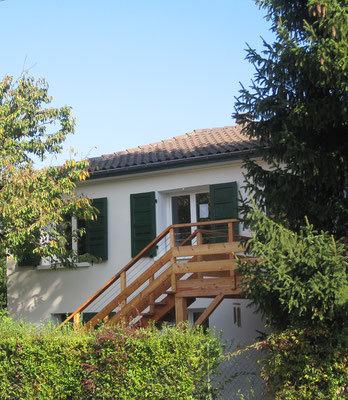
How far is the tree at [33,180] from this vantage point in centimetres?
1390

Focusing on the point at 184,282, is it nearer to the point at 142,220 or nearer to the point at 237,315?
the point at 237,315

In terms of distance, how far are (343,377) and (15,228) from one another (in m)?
8.30

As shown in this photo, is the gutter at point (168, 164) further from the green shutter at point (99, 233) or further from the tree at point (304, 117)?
the tree at point (304, 117)

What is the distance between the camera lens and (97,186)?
56.1 ft

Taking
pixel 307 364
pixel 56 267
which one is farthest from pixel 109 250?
pixel 307 364

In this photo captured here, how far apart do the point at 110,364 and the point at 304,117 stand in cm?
463

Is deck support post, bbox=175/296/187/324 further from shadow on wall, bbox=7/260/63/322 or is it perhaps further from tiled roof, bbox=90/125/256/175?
shadow on wall, bbox=7/260/63/322

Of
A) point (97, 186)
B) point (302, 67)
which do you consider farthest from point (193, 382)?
point (97, 186)

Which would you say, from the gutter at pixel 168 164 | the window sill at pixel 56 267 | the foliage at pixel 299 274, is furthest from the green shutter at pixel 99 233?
the foliage at pixel 299 274

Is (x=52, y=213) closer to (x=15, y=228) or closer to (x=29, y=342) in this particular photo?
(x=15, y=228)

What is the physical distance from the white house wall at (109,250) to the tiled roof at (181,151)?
36 centimetres

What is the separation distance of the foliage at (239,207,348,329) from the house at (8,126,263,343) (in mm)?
5512

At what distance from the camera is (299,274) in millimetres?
8562

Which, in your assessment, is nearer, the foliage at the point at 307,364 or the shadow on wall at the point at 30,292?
A: the foliage at the point at 307,364
